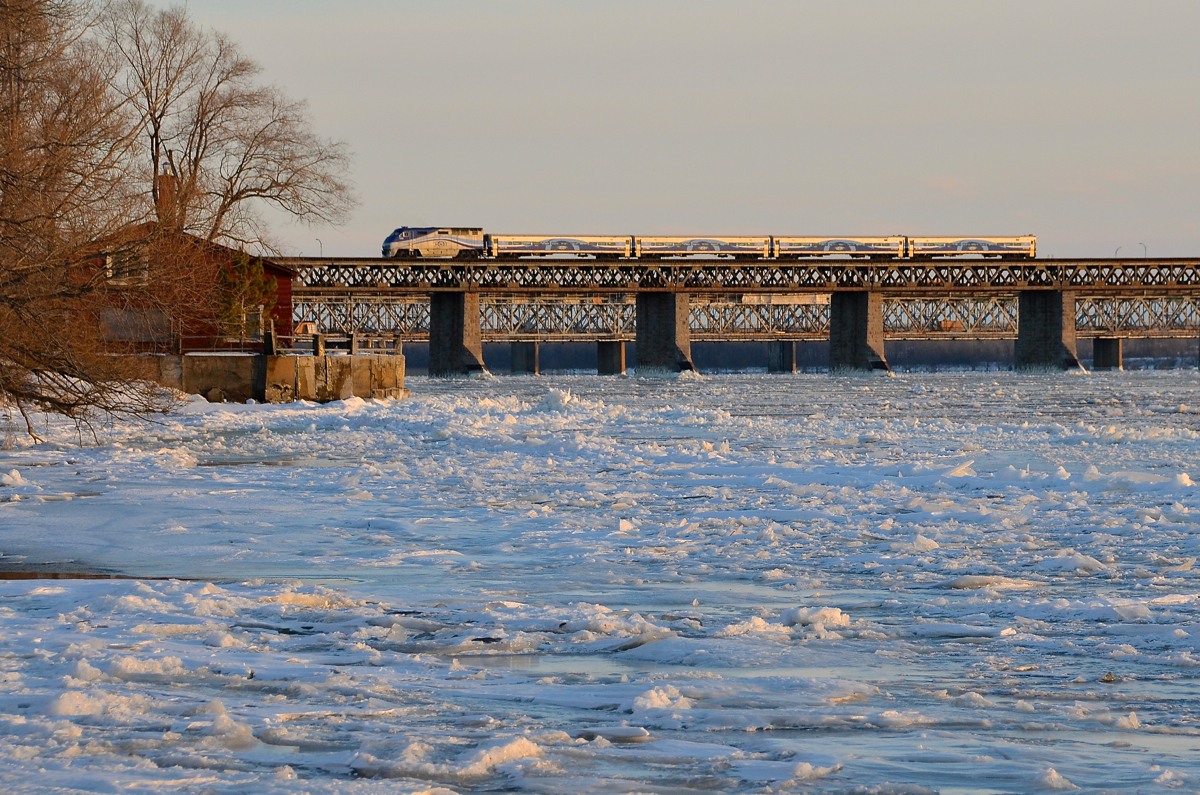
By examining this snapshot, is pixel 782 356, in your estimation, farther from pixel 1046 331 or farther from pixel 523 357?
pixel 1046 331

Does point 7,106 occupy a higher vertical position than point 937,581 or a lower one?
higher

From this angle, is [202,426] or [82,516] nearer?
[82,516]

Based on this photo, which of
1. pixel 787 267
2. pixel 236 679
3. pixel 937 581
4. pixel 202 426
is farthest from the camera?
pixel 787 267

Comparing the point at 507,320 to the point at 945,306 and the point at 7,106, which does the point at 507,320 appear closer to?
the point at 945,306

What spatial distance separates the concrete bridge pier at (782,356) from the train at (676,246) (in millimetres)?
41463

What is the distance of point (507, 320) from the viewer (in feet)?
392

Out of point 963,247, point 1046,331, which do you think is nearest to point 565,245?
point 963,247

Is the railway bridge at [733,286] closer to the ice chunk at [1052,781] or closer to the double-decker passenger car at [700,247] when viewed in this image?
the double-decker passenger car at [700,247]

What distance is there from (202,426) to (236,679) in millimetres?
24319

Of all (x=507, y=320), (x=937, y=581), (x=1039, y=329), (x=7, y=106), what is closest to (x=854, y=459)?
(x=937, y=581)

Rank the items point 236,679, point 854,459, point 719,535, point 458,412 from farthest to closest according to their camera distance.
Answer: point 458,412, point 854,459, point 719,535, point 236,679

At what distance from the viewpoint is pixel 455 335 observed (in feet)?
285

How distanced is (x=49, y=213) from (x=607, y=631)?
11643 mm

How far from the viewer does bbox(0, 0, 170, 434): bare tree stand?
52.2 feet
